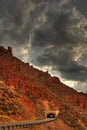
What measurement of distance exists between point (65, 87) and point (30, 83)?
2510 inches

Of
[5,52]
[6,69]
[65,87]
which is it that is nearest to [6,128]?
[6,69]

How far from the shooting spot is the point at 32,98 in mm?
117312

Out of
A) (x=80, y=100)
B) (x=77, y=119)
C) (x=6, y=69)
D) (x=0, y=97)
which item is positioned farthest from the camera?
(x=80, y=100)

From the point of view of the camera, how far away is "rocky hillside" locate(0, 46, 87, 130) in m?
80.8

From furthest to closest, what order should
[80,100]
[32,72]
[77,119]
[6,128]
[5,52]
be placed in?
[80,100], [32,72], [5,52], [77,119], [6,128]

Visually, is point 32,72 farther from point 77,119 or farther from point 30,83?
point 77,119

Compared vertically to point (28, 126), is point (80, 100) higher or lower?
higher

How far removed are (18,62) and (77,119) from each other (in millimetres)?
55243

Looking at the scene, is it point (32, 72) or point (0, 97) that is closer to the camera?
point (0, 97)

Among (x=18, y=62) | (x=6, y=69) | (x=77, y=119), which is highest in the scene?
(x=18, y=62)

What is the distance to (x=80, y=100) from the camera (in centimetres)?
18900

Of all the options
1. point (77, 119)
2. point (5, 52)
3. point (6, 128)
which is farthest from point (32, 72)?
point (6, 128)

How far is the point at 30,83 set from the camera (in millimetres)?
129000

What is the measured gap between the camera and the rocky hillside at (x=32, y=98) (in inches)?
3179
